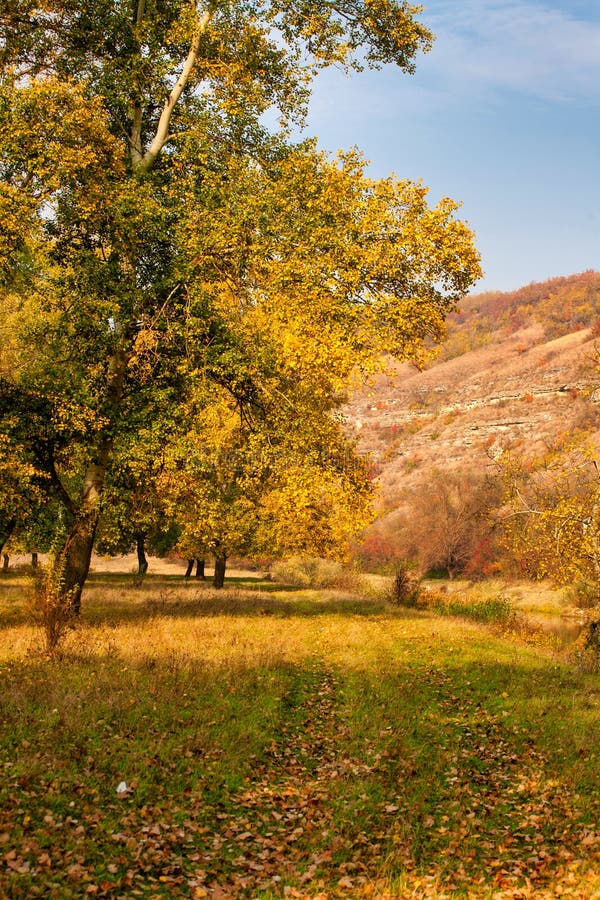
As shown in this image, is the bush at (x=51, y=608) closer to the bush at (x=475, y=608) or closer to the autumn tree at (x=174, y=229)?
the autumn tree at (x=174, y=229)

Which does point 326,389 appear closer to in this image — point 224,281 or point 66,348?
point 224,281

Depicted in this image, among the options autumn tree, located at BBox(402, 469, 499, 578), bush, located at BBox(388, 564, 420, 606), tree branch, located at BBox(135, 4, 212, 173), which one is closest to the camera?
tree branch, located at BBox(135, 4, 212, 173)

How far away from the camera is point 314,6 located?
15391 mm

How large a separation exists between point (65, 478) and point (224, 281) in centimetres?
1694

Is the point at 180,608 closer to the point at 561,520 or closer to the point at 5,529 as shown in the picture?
the point at 5,529

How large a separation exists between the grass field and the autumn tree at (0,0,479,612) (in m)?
5.07

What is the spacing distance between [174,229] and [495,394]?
14808 cm

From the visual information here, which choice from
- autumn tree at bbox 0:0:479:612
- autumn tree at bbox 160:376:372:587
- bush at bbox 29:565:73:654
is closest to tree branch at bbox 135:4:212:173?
autumn tree at bbox 0:0:479:612

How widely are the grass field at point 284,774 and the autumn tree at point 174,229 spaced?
16.6ft

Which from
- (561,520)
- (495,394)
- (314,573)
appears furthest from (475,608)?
(495,394)

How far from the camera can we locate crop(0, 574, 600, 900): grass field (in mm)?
6117

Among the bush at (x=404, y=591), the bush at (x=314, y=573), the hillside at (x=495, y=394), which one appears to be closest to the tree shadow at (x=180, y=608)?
the bush at (x=404, y=591)

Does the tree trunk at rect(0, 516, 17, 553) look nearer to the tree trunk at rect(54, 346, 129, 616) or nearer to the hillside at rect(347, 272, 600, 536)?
the tree trunk at rect(54, 346, 129, 616)

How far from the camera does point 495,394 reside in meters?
153
